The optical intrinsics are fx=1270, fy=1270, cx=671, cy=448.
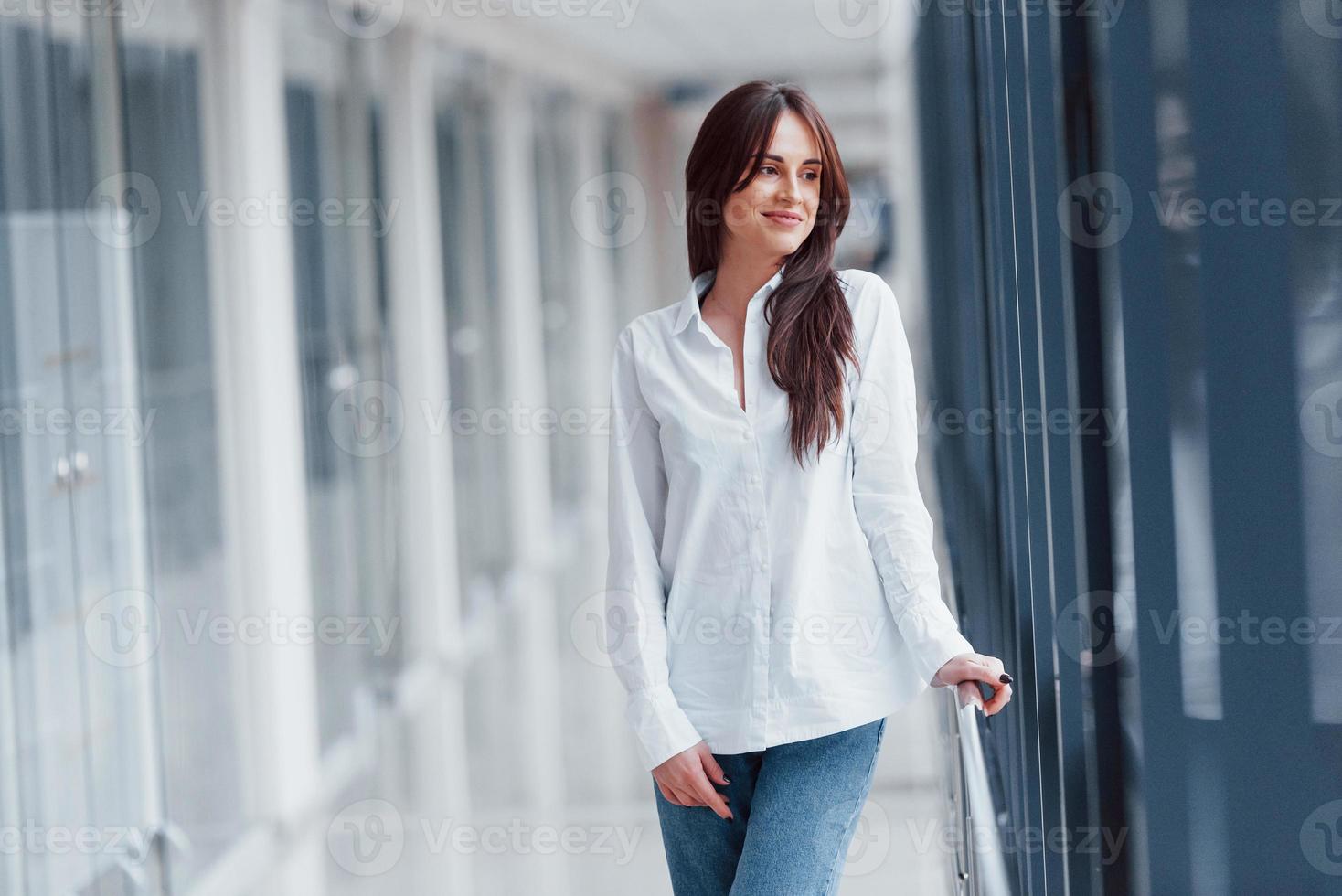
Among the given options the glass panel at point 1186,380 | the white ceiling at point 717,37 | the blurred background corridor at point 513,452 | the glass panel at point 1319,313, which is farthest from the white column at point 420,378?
the glass panel at point 1319,313

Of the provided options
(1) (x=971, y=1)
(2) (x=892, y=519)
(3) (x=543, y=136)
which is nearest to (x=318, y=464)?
(1) (x=971, y=1)

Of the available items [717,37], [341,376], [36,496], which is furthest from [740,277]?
[717,37]

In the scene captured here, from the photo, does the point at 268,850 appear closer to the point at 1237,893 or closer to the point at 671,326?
the point at 671,326

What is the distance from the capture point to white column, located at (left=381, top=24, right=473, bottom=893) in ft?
17.8

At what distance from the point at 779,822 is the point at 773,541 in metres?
0.35

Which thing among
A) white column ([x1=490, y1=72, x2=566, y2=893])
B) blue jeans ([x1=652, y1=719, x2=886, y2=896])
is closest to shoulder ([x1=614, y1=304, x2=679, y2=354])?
blue jeans ([x1=652, y1=719, x2=886, y2=896])

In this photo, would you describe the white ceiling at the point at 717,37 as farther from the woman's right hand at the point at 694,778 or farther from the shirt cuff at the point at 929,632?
the woman's right hand at the point at 694,778

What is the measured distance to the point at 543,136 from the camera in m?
8.63

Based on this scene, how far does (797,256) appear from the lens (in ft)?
5.60

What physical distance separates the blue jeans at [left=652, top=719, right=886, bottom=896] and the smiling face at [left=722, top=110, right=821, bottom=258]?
2.13 feet

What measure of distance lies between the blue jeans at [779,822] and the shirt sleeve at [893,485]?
17 cm

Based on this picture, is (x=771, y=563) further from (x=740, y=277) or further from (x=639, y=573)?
(x=740, y=277)

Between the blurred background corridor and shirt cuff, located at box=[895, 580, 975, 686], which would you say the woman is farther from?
the blurred background corridor

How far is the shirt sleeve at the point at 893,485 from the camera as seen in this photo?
159 cm
